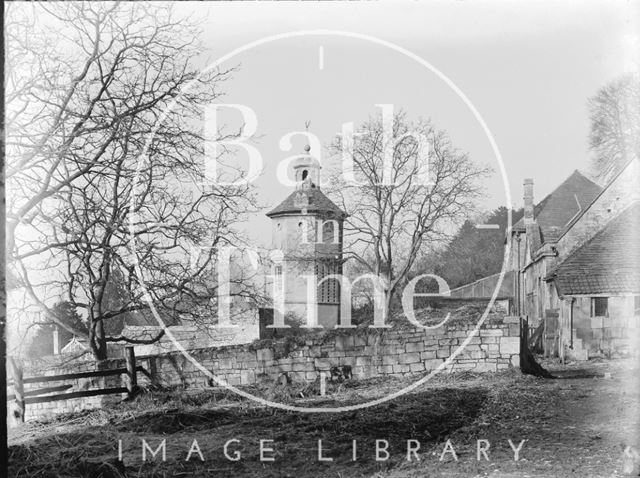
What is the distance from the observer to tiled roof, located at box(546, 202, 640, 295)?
36.9 feet

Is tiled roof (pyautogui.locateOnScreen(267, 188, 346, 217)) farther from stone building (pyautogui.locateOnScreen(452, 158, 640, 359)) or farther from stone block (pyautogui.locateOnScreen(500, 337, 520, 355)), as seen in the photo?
stone block (pyautogui.locateOnScreen(500, 337, 520, 355))

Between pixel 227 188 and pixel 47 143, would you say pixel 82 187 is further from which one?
pixel 227 188

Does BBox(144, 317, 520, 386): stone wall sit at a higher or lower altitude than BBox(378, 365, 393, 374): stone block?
higher

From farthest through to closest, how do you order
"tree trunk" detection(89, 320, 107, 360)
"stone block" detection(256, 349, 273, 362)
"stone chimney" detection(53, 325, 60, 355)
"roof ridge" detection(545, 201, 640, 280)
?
"roof ridge" detection(545, 201, 640, 280), "stone block" detection(256, 349, 273, 362), "tree trunk" detection(89, 320, 107, 360), "stone chimney" detection(53, 325, 60, 355)

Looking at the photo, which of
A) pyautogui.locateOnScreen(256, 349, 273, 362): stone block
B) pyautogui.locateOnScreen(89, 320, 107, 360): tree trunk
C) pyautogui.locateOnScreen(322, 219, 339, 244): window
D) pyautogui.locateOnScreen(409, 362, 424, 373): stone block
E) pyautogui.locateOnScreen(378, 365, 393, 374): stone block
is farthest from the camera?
pyautogui.locateOnScreen(256, 349, 273, 362): stone block

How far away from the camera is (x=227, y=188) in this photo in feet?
22.1

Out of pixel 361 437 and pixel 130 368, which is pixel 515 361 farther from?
pixel 130 368

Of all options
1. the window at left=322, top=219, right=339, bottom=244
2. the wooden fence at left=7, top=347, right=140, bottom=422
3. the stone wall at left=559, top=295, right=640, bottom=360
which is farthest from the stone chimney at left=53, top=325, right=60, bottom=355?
the stone wall at left=559, top=295, right=640, bottom=360

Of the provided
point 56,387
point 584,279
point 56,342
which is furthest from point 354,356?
point 584,279

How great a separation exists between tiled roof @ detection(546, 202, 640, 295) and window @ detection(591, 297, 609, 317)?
173 mm

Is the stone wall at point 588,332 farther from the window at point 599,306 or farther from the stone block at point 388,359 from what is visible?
the stone block at point 388,359

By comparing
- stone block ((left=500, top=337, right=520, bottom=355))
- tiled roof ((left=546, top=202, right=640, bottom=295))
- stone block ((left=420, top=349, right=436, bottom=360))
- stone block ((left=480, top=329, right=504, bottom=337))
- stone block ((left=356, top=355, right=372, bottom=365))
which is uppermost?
tiled roof ((left=546, top=202, right=640, bottom=295))

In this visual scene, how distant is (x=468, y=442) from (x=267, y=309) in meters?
Result: 4.49

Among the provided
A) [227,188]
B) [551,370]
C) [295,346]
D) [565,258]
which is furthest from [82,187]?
[565,258]
